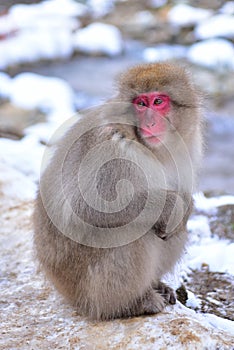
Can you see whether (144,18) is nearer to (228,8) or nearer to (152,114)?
(228,8)

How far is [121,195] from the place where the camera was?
2.62 meters

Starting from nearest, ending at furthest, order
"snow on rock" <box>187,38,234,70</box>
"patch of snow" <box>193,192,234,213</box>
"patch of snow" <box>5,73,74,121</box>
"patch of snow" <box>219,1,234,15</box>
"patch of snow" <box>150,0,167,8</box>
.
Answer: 1. "patch of snow" <box>193,192,234,213</box>
2. "patch of snow" <box>5,73,74,121</box>
3. "snow on rock" <box>187,38,234,70</box>
4. "patch of snow" <box>219,1,234,15</box>
5. "patch of snow" <box>150,0,167,8</box>

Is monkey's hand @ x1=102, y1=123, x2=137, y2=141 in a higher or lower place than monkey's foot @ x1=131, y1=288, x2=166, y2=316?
higher

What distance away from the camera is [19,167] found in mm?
4727

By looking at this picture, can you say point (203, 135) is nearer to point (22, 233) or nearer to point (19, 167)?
point (22, 233)

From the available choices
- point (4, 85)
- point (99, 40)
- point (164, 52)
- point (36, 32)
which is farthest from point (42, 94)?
point (36, 32)

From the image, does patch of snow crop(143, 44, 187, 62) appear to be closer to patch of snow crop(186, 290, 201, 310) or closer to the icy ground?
the icy ground

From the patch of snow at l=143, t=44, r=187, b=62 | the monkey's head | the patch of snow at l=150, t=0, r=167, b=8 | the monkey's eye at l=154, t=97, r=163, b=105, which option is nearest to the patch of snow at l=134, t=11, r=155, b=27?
the patch of snow at l=150, t=0, r=167, b=8

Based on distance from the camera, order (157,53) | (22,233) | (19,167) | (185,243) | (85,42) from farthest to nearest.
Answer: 1. (85,42)
2. (157,53)
3. (19,167)
4. (22,233)
5. (185,243)

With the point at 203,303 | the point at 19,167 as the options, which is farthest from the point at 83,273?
the point at 19,167

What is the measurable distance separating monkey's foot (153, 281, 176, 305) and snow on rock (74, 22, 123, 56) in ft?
30.6

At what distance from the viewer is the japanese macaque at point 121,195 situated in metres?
2.64

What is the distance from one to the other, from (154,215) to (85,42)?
33.2 feet

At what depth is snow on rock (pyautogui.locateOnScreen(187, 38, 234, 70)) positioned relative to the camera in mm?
10588
